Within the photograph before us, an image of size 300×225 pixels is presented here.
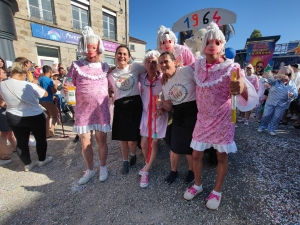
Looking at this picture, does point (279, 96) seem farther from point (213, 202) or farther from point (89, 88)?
point (89, 88)

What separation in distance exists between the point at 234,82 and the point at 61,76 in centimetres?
547

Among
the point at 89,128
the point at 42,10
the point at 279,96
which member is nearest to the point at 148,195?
the point at 89,128

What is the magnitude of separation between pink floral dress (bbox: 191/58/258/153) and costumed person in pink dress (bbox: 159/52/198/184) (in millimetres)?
165

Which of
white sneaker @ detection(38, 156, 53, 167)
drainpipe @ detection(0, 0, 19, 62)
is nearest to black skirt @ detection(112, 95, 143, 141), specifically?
white sneaker @ detection(38, 156, 53, 167)

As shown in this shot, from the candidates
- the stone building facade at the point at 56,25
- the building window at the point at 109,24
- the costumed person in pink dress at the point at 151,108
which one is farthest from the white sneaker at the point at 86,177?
the building window at the point at 109,24

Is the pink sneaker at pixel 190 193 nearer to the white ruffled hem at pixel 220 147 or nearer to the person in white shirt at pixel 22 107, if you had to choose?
the white ruffled hem at pixel 220 147

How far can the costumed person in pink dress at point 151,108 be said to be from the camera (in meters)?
2.07

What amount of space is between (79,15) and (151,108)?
1136 cm

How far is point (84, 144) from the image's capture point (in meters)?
2.18

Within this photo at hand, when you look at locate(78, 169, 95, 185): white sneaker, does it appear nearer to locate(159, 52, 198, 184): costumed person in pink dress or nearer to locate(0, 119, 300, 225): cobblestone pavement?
locate(0, 119, 300, 225): cobblestone pavement

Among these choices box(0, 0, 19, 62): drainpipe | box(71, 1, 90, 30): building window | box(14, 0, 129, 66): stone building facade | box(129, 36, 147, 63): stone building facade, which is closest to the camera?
box(0, 0, 19, 62): drainpipe

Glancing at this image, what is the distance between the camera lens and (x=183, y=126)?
191cm

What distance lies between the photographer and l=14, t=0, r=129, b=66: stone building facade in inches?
322

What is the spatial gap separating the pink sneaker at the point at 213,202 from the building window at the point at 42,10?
11310 mm
